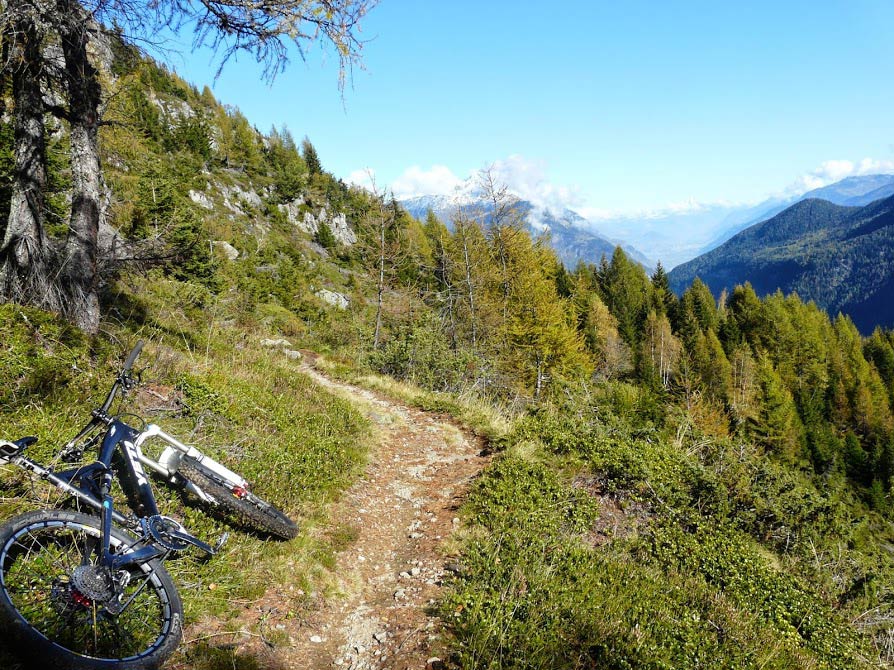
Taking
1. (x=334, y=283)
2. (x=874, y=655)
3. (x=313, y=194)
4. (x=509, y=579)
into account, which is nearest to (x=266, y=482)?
(x=509, y=579)

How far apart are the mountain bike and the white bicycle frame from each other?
0.25 meters

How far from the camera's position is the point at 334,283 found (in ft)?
171

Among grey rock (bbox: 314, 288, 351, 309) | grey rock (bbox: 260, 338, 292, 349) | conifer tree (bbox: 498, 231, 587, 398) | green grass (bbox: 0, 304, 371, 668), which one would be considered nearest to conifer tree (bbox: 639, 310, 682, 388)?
grey rock (bbox: 314, 288, 351, 309)

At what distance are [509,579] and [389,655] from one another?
140 centimetres

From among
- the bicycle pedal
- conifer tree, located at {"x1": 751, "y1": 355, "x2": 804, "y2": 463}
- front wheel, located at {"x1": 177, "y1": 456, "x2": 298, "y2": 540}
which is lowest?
conifer tree, located at {"x1": 751, "y1": 355, "x2": 804, "y2": 463}

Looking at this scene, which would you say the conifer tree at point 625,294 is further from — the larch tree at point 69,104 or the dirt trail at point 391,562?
the larch tree at point 69,104

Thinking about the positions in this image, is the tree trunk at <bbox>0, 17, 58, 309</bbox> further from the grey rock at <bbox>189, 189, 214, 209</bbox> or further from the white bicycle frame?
the grey rock at <bbox>189, 189, 214, 209</bbox>

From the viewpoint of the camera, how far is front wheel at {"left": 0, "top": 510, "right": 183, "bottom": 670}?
2619mm

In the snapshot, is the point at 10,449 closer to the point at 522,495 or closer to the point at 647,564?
the point at 522,495

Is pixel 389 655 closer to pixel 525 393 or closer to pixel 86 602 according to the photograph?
pixel 86 602

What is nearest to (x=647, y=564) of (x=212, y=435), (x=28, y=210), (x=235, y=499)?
(x=235, y=499)

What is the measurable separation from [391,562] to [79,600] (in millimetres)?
3251

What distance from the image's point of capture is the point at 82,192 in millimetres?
6309

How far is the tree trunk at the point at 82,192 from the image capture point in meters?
5.93
